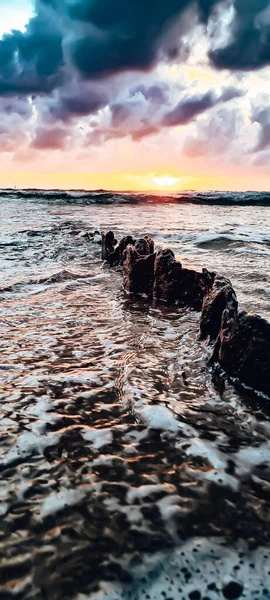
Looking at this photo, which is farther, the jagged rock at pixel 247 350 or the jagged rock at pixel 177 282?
the jagged rock at pixel 177 282

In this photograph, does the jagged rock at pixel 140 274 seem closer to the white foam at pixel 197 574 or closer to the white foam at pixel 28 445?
the white foam at pixel 28 445

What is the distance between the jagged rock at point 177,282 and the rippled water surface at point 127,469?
1.06 m

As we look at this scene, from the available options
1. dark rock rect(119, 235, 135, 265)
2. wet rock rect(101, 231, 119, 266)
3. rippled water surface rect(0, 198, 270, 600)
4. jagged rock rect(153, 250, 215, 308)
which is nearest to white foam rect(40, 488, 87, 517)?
rippled water surface rect(0, 198, 270, 600)

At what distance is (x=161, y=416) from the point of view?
6.99ft

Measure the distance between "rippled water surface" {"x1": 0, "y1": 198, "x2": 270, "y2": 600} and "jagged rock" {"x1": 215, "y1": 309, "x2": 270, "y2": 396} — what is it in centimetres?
15

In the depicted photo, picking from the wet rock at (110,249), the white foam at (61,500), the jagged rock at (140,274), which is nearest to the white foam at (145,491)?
the white foam at (61,500)

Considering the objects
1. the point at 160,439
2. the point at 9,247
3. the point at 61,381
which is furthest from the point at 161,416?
the point at 9,247

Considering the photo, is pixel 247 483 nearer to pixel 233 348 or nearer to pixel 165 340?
pixel 233 348

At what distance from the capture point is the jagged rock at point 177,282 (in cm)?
452

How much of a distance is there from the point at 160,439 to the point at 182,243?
819cm

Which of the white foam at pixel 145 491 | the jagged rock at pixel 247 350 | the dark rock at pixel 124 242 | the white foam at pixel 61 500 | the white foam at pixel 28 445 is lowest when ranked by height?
the white foam at pixel 145 491

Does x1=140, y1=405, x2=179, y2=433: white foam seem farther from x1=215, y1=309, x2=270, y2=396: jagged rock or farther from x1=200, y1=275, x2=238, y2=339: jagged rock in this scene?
x1=200, y1=275, x2=238, y2=339: jagged rock

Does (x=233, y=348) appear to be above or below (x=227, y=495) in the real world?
above

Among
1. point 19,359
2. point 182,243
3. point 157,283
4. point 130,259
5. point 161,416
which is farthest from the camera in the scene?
point 182,243
